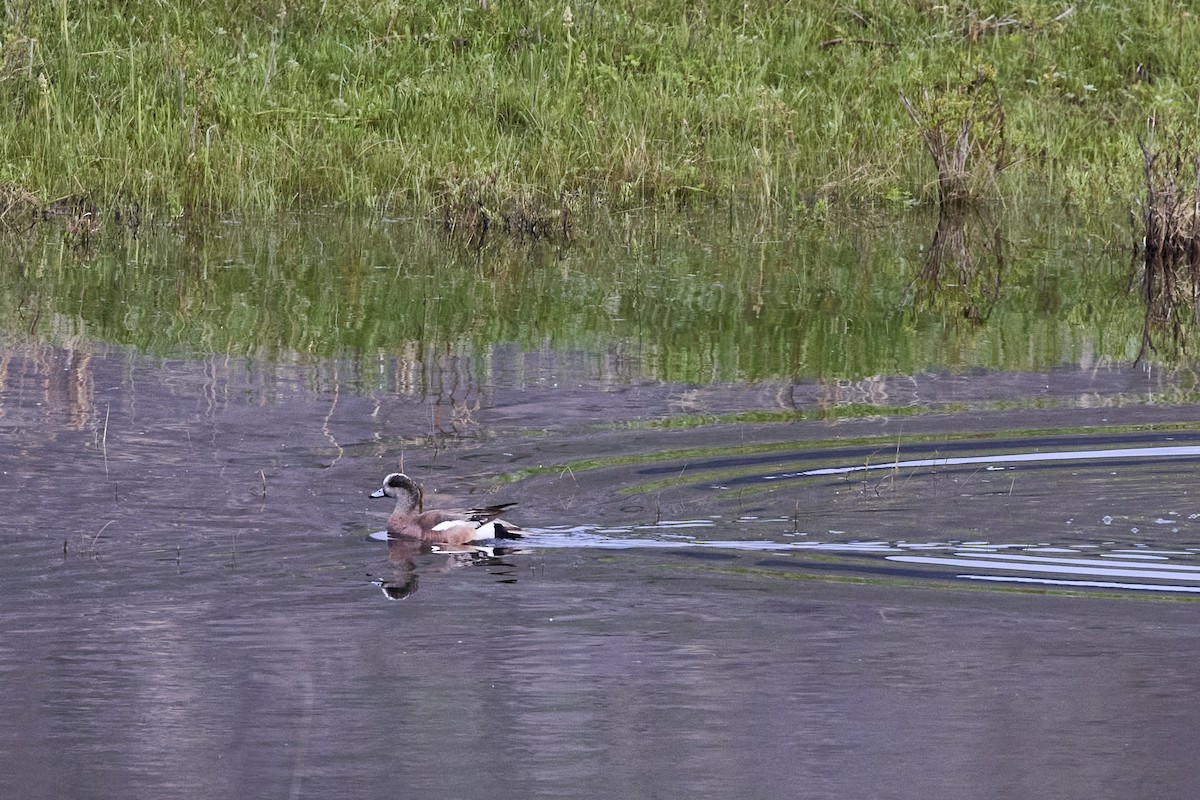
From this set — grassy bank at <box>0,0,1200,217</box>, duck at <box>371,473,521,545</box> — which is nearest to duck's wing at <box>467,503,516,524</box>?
duck at <box>371,473,521,545</box>

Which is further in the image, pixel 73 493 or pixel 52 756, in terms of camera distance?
pixel 73 493

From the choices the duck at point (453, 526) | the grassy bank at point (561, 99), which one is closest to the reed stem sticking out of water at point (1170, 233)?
the grassy bank at point (561, 99)

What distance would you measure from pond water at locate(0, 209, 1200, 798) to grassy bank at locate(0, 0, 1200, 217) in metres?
4.50

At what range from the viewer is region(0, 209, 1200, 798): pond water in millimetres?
5023

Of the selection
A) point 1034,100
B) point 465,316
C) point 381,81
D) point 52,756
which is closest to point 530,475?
point 52,756

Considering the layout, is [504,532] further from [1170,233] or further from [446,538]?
[1170,233]

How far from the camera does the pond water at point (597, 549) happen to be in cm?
502

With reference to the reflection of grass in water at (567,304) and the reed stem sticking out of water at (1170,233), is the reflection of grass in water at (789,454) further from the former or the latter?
the reed stem sticking out of water at (1170,233)

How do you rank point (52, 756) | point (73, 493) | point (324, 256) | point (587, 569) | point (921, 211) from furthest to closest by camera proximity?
point (921, 211)
point (324, 256)
point (73, 493)
point (587, 569)
point (52, 756)

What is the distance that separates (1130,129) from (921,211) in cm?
325

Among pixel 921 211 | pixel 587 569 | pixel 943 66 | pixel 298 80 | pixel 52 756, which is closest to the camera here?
pixel 52 756

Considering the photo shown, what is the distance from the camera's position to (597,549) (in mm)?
7109

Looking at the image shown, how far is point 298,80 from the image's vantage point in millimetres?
20109

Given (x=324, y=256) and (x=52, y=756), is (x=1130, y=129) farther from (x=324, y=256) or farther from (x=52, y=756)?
(x=52, y=756)
